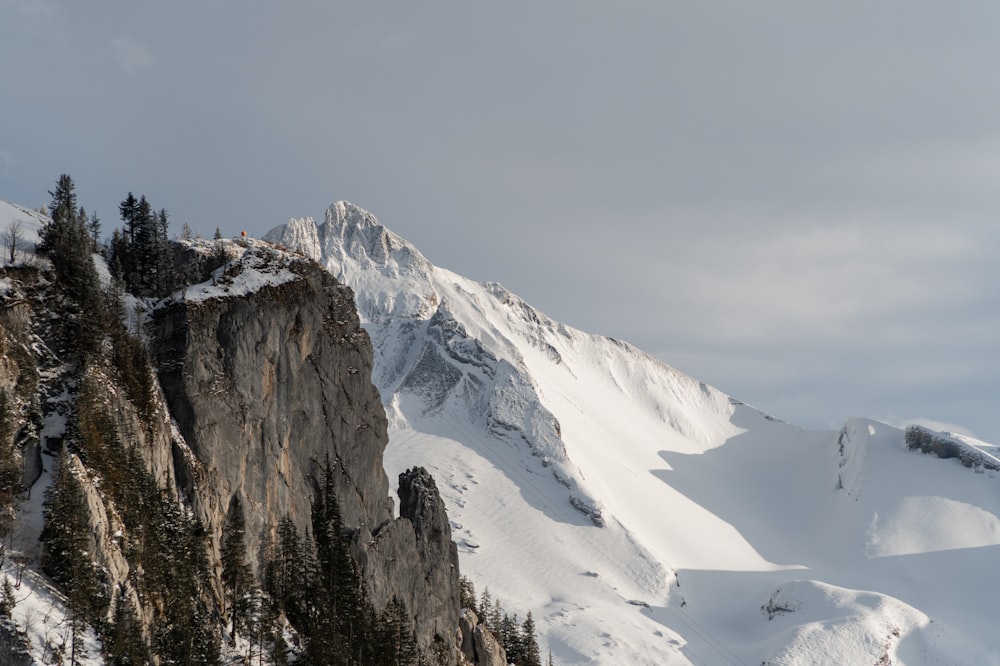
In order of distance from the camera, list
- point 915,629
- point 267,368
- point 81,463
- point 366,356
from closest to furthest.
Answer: point 81,463
point 267,368
point 366,356
point 915,629

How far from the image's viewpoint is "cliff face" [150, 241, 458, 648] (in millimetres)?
62250

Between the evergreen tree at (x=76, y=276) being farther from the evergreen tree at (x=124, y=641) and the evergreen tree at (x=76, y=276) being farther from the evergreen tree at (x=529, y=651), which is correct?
the evergreen tree at (x=529, y=651)

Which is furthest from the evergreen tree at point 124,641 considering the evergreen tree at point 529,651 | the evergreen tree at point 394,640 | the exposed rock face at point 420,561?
the evergreen tree at point 529,651

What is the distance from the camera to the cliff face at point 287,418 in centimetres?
6225

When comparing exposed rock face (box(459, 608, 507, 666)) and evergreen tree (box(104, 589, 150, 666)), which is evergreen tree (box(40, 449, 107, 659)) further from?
exposed rock face (box(459, 608, 507, 666))

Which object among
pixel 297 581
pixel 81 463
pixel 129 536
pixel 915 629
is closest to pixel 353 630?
pixel 297 581

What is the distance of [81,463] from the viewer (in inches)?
1852

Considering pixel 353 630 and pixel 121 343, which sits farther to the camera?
pixel 353 630

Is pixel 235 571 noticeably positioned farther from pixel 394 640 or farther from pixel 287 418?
pixel 287 418

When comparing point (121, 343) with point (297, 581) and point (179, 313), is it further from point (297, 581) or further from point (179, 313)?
point (297, 581)

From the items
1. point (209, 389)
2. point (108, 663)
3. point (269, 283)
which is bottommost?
point (108, 663)

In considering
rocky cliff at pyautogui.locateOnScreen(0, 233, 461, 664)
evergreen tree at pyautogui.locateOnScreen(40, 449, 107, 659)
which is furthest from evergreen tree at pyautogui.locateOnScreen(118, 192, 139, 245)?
evergreen tree at pyautogui.locateOnScreen(40, 449, 107, 659)

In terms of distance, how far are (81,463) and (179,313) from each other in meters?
19.3

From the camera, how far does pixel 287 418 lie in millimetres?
70500
